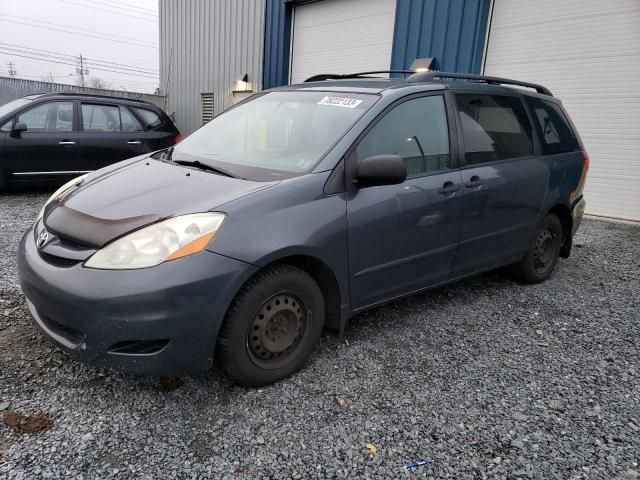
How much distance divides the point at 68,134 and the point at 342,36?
573cm

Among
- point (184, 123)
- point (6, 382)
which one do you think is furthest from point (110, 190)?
point (184, 123)

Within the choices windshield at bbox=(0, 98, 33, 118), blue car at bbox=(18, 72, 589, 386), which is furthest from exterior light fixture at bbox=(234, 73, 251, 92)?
blue car at bbox=(18, 72, 589, 386)

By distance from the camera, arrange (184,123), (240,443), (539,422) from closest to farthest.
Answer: (240,443)
(539,422)
(184,123)

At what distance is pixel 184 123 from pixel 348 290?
13.2 meters

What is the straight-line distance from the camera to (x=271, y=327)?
2457 millimetres

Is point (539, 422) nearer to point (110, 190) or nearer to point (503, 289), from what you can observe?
point (503, 289)

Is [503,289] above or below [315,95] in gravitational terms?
below

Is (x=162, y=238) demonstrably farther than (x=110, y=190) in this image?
No

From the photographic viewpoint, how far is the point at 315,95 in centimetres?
320

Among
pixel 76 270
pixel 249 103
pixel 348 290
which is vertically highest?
pixel 249 103

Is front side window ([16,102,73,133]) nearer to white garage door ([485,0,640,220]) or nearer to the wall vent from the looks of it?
the wall vent

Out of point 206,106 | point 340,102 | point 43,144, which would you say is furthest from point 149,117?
point 206,106

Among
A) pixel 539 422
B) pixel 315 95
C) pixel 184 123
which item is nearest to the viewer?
pixel 539 422

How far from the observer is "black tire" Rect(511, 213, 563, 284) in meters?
4.11
